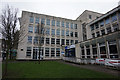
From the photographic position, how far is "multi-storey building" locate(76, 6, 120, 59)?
11.7 m

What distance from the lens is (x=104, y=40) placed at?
1316cm

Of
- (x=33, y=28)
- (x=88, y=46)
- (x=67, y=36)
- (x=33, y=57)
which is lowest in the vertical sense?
(x=33, y=57)

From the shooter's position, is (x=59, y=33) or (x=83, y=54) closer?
(x=83, y=54)

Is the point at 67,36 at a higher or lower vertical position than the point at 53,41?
higher

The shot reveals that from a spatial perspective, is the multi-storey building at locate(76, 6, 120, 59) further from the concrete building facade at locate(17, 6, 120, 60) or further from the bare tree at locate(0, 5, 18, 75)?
the bare tree at locate(0, 5, 18, 75)

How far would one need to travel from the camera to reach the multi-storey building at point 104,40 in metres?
11.7

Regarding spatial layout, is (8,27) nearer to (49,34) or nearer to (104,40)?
(104,40)

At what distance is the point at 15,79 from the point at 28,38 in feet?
69.7

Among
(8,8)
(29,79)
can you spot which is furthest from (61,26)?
(29,79)

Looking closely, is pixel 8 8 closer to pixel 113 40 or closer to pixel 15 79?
pixel 15 79

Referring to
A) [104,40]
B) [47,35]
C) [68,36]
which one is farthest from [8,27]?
[68,36]

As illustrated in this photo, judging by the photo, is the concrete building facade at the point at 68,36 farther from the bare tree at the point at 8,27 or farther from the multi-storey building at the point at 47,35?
the bare tree at the point at 8,27

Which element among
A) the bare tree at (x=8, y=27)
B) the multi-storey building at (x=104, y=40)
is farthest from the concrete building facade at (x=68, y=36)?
the bare tree at (x=8, y=27)

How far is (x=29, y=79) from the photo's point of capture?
17.9 feet
